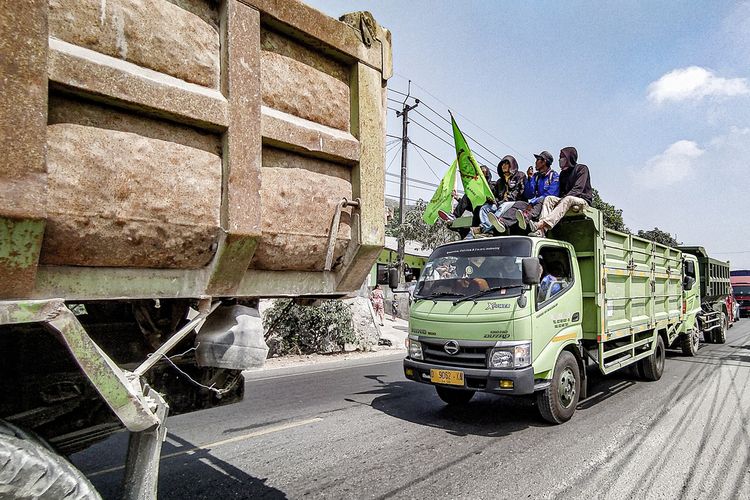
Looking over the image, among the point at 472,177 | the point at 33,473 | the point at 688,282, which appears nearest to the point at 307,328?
the point at 472,177

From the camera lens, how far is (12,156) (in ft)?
4.44

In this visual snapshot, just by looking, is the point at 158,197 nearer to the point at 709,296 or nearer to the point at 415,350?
the point at 415,350

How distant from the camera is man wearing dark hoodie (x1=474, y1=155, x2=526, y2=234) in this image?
23.1 ft

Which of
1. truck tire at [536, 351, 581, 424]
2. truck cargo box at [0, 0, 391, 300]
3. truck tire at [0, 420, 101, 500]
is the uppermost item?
truck cargo box at [0, 0, 391, 300]

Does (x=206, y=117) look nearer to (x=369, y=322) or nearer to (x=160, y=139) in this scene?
(x=160, y=139)

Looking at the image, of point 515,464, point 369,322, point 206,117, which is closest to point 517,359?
point 515,464

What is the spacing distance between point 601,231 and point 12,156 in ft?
22.1

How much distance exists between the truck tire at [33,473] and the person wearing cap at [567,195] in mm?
5769

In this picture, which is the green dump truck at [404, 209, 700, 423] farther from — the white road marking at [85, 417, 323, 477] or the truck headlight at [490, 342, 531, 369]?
the white road marking at [85, 417, 323, 477]

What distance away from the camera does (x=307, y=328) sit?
12148mm

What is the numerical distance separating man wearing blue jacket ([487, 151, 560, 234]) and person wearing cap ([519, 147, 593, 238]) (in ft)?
0.36

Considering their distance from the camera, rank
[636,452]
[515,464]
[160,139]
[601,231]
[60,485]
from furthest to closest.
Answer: [601,231] → [636,452] → [515,464] → [160,139] → [60,485]

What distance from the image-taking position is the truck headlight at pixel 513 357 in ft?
17.1

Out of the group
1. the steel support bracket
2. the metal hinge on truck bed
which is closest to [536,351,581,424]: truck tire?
the metal hinge on truck bed
